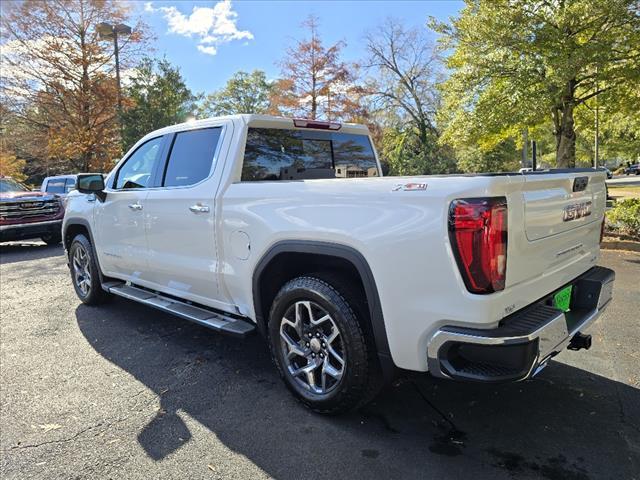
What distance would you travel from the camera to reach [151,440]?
277cm

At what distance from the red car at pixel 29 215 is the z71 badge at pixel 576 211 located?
1119 cm

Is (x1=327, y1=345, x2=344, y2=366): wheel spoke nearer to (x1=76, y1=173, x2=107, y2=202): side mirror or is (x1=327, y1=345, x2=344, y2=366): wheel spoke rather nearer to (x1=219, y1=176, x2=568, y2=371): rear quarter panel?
(x1=219, y1=176, x2=568, y2=371): rear quarter panel

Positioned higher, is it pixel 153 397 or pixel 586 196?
pixel 586 196

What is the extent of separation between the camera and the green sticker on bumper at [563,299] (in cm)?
269

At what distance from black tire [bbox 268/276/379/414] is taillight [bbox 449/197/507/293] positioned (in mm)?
770

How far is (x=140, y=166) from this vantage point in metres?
4.55

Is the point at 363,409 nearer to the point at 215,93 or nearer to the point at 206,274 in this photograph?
the point at 206,274

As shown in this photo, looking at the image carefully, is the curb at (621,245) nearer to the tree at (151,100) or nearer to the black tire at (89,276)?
the black tire at (89,276)

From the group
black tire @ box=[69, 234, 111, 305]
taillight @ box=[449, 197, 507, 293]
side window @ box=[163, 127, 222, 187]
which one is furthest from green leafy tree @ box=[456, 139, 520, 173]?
taillight @ box=[449, 197, 507, 293]

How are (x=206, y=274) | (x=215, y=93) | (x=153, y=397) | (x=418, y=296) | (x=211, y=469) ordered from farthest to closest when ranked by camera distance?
(x=215, y=93), (x=206, y=274), (x=153, y=397), (x=211, y=469), (x=418, y=296)

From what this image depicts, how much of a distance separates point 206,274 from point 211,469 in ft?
4.90

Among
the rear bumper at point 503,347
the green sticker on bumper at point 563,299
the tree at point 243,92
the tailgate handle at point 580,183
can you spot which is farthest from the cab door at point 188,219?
the tree at point 243,92

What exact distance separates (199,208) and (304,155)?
104 centimetres

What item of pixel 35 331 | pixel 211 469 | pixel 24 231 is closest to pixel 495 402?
pixel 211 469
